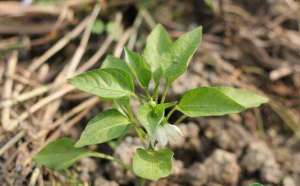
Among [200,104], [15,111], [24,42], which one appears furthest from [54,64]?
[200,104]

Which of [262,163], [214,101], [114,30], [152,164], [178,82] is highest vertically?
[214,101]

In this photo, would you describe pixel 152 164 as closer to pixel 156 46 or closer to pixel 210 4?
pixel 156 46

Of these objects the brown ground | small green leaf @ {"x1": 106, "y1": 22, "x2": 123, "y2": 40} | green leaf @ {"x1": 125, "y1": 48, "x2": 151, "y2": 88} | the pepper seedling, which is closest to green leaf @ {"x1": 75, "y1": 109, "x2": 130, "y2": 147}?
the pepper seedling

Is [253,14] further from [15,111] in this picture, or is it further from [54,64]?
[15,111]

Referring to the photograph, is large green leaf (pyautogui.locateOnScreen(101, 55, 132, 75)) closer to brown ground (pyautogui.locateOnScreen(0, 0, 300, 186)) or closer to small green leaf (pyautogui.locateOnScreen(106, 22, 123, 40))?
brown ground (pyautogui.locateOnScreen(0, 0, 300, 186))

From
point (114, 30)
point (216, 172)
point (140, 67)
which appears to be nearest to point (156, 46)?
point (140, 67)
